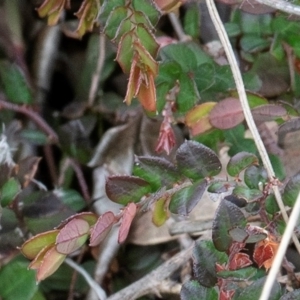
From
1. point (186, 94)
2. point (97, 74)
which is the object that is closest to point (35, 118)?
point (97, 74)

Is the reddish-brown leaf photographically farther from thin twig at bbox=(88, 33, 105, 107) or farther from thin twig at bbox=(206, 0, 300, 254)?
thin twig at bbox=(88, 33, 105, 107)

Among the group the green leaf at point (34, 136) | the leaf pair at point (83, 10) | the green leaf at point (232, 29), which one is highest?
the leaf pair at point (83, 10)

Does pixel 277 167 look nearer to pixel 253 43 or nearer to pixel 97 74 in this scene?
pixel 253 43

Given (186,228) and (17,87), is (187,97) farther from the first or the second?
(17,87)

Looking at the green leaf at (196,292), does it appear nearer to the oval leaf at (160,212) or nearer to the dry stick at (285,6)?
the oval leaf at (160,212)

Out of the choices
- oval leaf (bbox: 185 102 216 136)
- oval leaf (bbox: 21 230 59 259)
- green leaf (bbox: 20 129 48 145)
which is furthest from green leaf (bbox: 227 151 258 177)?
green leaf (bbox: 20 129 48 145)

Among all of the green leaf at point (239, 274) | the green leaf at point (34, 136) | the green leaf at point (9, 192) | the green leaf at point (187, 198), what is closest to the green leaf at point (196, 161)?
the green leaf at point (187, 198)
